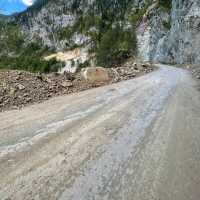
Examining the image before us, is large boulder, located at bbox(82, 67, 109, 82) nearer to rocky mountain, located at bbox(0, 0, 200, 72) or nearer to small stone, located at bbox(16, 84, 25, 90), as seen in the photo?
small stone, located at bbox(16, 84, 25, 90)

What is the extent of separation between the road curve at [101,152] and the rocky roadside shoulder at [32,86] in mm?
1094

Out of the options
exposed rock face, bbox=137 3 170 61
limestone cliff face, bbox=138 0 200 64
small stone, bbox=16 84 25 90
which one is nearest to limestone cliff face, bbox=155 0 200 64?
limestone cliff face, bbox=138 0 200 64

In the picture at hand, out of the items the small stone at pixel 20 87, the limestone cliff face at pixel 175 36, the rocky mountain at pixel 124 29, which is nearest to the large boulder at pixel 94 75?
the small stone at pixel 20 87

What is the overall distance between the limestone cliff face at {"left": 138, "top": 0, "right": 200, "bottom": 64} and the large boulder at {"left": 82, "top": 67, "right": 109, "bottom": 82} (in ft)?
66.6

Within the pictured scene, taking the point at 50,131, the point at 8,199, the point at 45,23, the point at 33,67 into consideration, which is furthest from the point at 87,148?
the point at 45,23

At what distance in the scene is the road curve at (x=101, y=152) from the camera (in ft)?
14.8

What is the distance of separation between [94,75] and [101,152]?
1065 cm

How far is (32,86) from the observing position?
488 inches

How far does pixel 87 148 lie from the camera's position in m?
6.16

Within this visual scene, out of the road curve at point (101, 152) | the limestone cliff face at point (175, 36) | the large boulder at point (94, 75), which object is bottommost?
the road curve at point (101, 152)

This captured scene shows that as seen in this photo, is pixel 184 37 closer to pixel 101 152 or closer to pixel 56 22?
pixel 101 152

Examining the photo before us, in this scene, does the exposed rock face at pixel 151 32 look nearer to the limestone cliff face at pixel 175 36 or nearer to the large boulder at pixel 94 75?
the limestone cliff face at pixel 175 36

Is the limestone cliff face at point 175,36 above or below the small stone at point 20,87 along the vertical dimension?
above

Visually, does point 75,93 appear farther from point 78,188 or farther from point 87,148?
point 78,188
